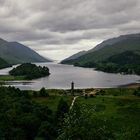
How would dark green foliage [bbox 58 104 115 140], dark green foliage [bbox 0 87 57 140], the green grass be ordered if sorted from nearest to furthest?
1. dark green foliage [bbox 58 104 115 140]
2. dark green foliage [bbox 0 87 57 140]
3. the green grass

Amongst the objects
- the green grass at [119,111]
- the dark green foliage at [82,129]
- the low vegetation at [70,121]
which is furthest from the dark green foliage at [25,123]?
the dark green foliage at [82,129]

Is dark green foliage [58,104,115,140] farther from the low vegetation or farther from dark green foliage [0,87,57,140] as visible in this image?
dark green foliage [0,87,57,140]

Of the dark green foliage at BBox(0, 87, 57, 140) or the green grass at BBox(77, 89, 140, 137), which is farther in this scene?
the green grass at BBox(77, 89, 140, 137)

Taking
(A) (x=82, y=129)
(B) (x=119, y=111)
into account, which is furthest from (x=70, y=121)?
(B) (x=119, y=111)

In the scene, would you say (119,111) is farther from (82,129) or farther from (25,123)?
(82,129)

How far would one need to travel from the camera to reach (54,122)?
10038 centimetres

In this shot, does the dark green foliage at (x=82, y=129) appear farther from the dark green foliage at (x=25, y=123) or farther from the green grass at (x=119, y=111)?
the green grass at (x=119, y=111)

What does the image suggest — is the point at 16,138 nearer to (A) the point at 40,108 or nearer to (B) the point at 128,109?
(A) the point at 40,108

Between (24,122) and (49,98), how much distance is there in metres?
63.0

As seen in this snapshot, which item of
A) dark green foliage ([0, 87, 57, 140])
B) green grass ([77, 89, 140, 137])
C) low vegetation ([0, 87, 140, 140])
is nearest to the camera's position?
low vegetation ([0, 87, 140, 140])

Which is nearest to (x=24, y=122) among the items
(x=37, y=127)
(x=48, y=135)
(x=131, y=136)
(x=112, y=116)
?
(x=37, y=127)

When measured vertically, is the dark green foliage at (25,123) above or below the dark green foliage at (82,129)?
below

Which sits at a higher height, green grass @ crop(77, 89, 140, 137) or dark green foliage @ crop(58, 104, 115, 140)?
dark green foliage @ crop(58, 104, 115, 140)

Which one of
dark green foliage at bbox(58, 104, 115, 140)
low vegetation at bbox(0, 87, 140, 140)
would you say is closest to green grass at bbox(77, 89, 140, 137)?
low vegetation at bbox(0, 87, 140, 140)
